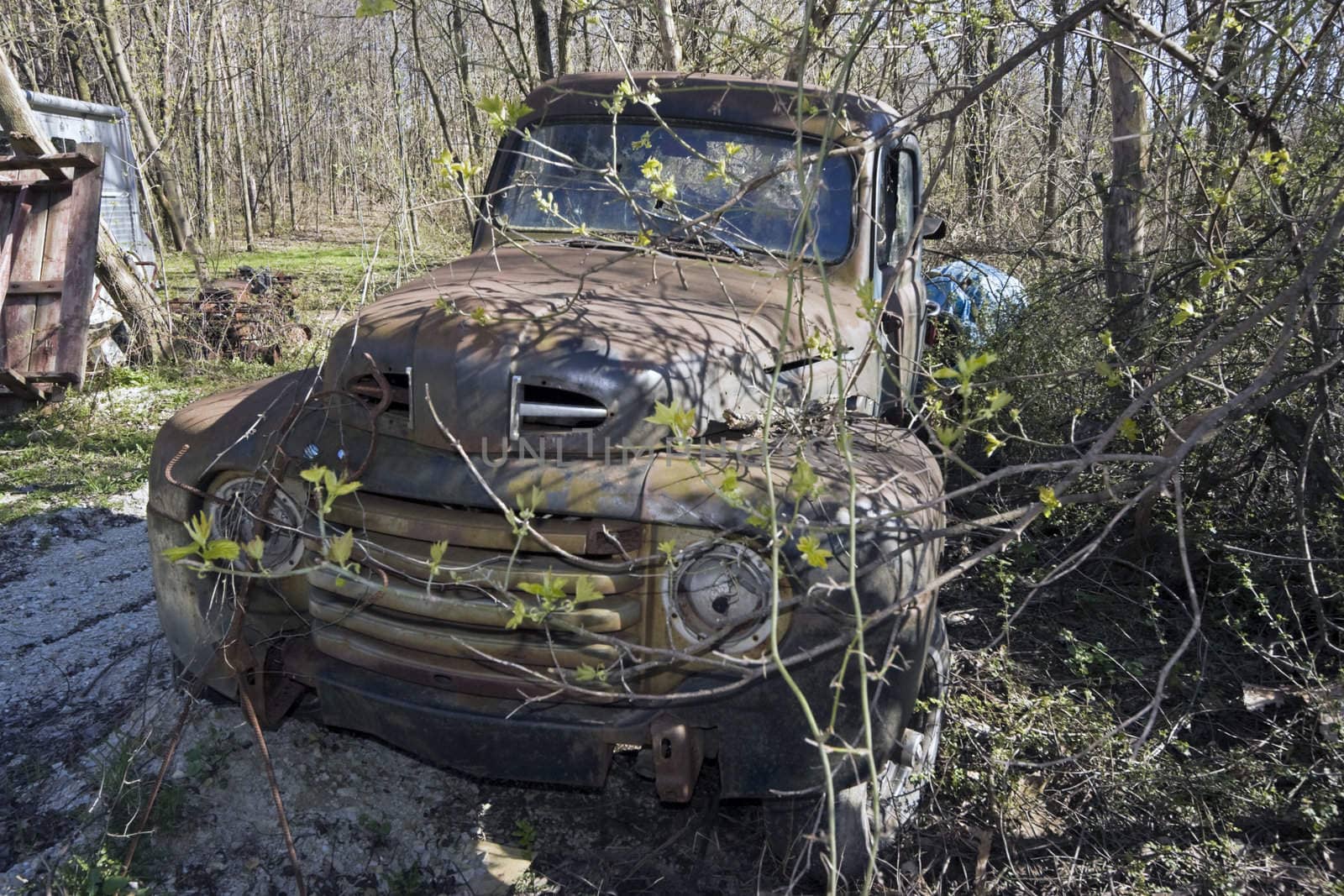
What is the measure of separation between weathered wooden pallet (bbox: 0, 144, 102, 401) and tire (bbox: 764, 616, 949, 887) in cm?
603

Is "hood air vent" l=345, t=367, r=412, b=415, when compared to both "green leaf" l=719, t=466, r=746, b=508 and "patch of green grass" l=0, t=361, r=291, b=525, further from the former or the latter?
"patch of green grass" l=0, t=361, r=291, b=525

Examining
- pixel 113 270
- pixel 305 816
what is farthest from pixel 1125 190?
pixel 113 270

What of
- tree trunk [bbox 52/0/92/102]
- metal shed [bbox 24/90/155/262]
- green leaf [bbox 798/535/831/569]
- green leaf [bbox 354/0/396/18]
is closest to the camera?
green leaf [bbox 798/535/831/569]

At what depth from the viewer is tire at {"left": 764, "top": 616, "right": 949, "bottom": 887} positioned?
102 inches

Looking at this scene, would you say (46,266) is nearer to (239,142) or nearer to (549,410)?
(549,410)

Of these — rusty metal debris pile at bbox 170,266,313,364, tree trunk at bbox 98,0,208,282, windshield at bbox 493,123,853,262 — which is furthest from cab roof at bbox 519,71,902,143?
tree trunk at bbox 98,0,208,282

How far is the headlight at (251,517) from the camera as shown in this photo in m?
2.82

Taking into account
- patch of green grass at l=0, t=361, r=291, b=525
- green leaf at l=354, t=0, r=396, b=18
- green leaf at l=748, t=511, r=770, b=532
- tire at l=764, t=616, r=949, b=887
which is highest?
green leaf at l=354, t=0, r=396, b=18

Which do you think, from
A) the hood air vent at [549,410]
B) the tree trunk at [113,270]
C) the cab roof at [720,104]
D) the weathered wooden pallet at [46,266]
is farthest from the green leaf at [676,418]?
the tree trunk at [113,270]

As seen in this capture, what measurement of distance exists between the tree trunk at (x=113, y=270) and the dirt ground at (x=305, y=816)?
16.1 ft

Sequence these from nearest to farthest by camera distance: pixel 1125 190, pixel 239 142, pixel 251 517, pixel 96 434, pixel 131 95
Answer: pixel 251 517, pixel 1125 190, pixel 96 434, pixel 131 95, pixel 239 142

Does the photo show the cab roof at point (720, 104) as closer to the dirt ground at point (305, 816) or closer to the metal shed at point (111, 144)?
the dirt ground at point (305, 816)

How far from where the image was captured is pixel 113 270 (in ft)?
25.5

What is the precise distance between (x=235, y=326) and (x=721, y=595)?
6.95 meters
